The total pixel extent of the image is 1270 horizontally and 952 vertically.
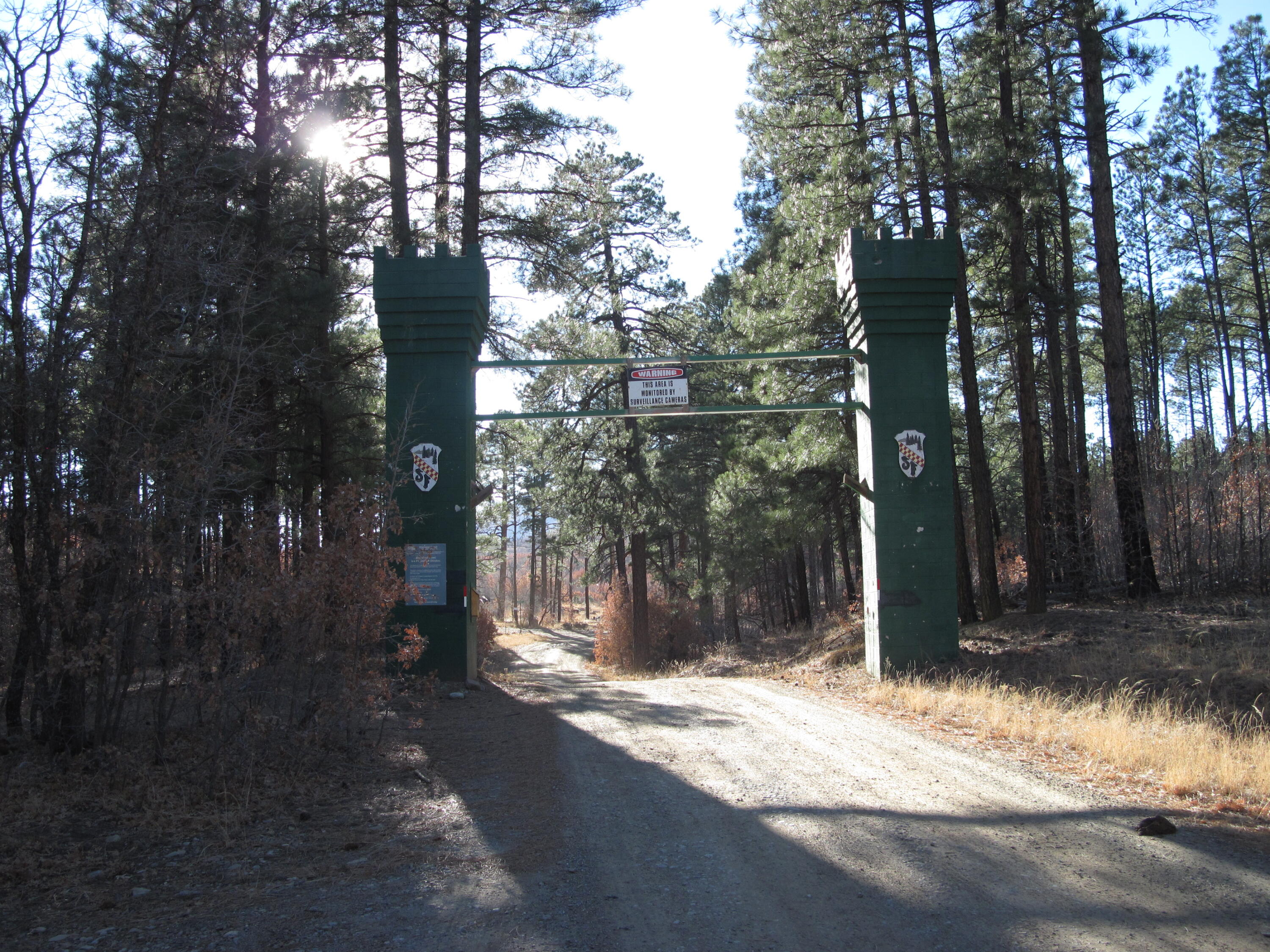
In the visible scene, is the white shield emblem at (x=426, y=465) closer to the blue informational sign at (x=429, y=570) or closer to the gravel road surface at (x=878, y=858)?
the blue informational sign at (x=429, y=570)

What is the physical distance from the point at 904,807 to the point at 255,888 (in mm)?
4019

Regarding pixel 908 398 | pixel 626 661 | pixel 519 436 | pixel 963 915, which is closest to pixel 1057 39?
pixel 908 398

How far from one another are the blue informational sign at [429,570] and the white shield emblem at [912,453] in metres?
6.62

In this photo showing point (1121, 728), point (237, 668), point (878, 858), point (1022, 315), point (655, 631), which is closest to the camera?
point (878, 858)

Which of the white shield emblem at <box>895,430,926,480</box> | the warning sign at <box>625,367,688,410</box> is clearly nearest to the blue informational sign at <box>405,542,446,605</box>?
the warning sign at <box>625,367,688,410</box>

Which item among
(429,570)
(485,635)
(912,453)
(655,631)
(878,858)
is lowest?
(655,631)

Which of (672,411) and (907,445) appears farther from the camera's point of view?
(672,411)

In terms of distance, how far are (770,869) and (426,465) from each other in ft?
28.8

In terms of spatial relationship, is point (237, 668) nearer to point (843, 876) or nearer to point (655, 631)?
point (843, 876)

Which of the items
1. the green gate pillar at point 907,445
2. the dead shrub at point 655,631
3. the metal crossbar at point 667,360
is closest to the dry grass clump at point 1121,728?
the green gate pillar at point 907,445

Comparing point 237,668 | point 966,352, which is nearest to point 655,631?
point 966,352

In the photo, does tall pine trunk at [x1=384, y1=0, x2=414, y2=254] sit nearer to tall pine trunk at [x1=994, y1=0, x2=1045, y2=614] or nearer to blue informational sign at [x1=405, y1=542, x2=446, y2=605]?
blue informational sign at [x1=405, y1=542, x2=446, y2=605]

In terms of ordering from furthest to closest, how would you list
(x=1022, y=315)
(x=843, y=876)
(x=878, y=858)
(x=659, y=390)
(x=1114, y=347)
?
(x=1114, y=347)
(x=1022, y=315)
(x=659, y=390)
(x=878, y=858)
(x=843, y=876)

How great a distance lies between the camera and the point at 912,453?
40.3 ft
